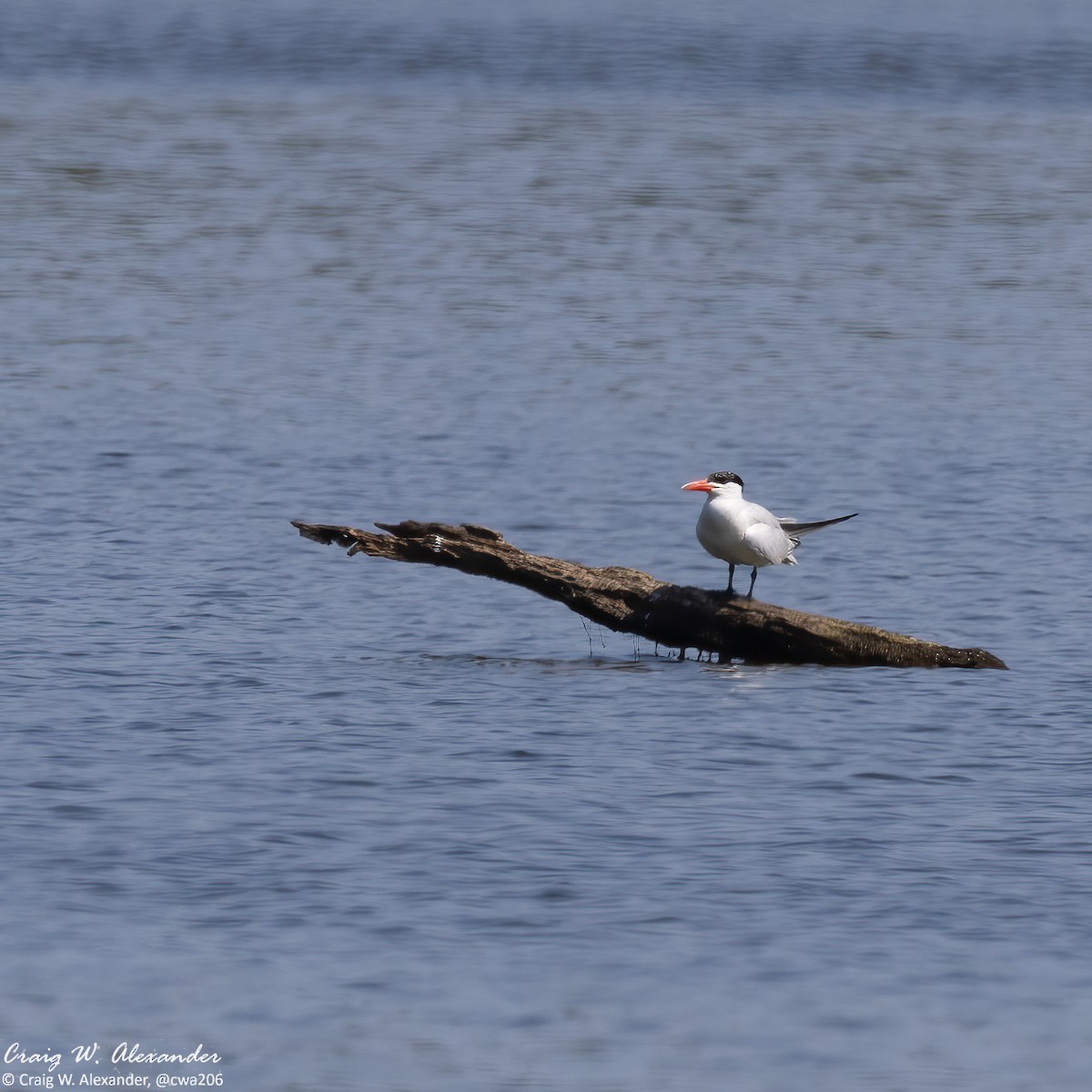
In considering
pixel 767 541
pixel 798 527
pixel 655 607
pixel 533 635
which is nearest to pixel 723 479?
pixel 767 541

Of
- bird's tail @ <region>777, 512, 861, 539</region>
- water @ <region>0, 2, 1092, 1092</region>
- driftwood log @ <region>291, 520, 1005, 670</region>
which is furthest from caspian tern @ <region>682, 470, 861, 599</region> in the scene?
water @ <region>0, 2, 1092, 1092</region>

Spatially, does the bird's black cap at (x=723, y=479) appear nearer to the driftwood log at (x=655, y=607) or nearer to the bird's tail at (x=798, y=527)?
the bird's tail at (x=798, y=527)

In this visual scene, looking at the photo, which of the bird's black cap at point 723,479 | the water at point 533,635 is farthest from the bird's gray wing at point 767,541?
the water at point 533,635

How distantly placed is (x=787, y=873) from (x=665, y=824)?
1.23 metres

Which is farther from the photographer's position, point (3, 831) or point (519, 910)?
point (3, 831)

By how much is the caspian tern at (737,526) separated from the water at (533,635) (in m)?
1.00

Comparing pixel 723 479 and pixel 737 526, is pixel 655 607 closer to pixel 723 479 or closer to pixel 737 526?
pixel 737 526

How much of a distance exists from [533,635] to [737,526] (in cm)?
333

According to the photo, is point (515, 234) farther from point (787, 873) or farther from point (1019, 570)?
point (787, 873)

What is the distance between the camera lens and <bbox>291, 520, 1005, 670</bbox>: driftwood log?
16141mm

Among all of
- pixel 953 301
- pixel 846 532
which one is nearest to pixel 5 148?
pixel 953 301

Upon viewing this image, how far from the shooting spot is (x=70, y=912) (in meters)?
11.4

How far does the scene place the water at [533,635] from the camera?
34.1 feet

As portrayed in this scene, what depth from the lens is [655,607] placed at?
53.9ft
